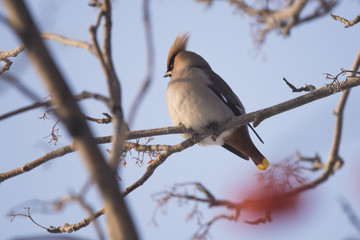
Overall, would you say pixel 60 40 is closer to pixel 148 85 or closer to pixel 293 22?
pixel 148 85

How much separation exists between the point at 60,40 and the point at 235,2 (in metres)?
1.79

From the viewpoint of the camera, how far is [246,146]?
13.0 feet

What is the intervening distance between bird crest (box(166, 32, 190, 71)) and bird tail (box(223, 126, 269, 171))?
1188mm

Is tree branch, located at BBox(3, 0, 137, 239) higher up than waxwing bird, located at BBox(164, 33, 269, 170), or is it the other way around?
waxwing bird, located at BBox(164, 33, 269, 170)

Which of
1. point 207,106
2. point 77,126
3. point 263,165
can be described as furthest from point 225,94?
point 77,126

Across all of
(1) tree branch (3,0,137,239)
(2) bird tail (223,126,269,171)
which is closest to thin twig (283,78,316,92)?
(2) bird tail (223,126,269,171)

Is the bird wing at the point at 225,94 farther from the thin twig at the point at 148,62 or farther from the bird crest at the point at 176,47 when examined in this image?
the thin twig at the point at 148,62

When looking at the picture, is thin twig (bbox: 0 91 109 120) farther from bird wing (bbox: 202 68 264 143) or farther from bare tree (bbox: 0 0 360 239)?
bird wing (bbox: 202 68 264 143)

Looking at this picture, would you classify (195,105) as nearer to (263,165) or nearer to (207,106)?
(207,106)

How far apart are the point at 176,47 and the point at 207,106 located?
4.16 ft

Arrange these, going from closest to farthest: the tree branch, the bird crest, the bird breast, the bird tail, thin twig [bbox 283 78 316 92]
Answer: the tree branch, thin twig [bbox 283 78 316 92], the bird breast, the bird tail, the bird crest

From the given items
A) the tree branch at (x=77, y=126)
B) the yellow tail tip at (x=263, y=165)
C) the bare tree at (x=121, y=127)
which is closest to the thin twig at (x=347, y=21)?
the bare tree at (x=121, y=127)

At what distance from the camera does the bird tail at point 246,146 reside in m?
3.89

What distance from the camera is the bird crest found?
188 inches
